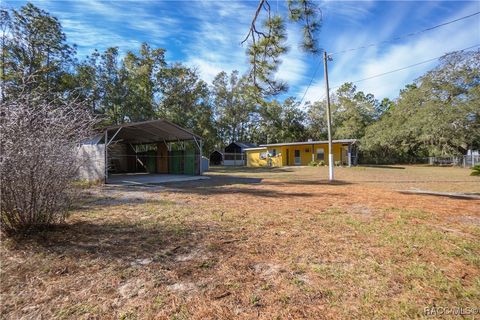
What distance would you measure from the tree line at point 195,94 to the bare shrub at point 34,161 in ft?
14.9

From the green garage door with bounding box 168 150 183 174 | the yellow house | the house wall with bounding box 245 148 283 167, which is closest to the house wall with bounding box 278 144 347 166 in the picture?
the yellow house

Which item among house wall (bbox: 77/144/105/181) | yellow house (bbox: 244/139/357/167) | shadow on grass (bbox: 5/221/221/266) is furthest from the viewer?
yellow house (bbox: 244/139/357/167)

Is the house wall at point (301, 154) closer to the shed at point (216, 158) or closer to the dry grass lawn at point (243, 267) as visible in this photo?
the shed at point (216, 158)

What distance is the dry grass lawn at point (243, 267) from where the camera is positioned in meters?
2.06

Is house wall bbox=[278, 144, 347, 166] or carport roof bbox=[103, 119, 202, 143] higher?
carport roof bbox=[103, 119, 202, 143]

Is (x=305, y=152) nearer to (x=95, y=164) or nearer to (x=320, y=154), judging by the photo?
(x=320, y=154)

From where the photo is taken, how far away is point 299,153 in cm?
2723

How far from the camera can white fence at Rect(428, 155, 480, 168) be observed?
24.8 meters

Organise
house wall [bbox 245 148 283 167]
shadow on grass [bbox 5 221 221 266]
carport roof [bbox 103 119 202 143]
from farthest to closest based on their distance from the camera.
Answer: house wall [bbox 245 148 283 167], carport roof [bbox 103 119 202 143], shadow on grass [bbox 5 221 221 266]

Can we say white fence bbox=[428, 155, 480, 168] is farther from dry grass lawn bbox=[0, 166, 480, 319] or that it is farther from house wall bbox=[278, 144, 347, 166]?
dry grass lawn bbox=[0, 166, 480, 319]

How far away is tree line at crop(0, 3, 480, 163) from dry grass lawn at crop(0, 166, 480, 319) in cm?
405

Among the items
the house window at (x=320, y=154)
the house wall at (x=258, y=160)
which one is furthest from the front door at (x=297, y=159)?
the house window at (x=320, y=154)

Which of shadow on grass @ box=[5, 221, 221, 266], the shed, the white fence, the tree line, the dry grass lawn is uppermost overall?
the tree line

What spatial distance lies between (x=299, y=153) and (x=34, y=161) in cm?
2563
